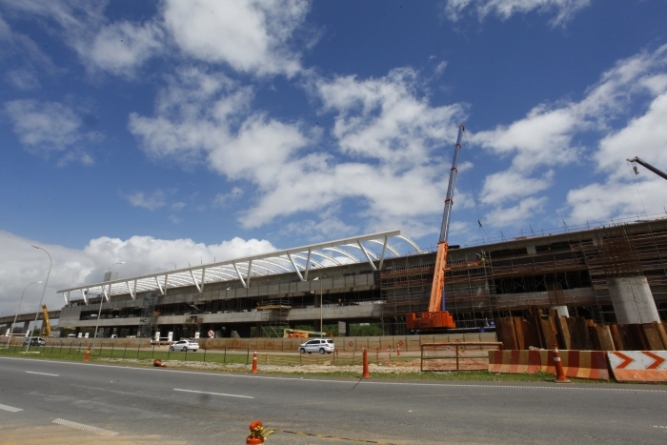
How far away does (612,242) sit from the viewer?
37406mm

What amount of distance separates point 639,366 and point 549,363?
2.47 metres

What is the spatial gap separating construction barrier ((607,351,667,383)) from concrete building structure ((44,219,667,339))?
18691 millimetres

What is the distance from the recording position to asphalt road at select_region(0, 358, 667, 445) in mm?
5754

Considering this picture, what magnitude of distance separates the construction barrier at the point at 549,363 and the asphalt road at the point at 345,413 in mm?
1588

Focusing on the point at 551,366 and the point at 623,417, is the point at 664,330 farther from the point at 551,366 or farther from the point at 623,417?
the point at 623,417

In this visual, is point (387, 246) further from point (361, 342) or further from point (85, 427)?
point (85, 427)

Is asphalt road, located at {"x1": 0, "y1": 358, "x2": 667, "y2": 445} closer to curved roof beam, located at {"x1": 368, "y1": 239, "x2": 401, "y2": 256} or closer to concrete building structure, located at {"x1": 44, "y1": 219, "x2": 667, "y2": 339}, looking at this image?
concrete building structure, located at {"x1": 44, "y1": 219, "x2": 667, "y2": 339}

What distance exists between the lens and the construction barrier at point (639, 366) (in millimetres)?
11047

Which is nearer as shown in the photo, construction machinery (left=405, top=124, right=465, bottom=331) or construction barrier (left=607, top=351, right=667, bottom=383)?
construction barrier (left=607, top=351, right=667, bottom=383)

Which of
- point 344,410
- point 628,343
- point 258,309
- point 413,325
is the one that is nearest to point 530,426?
point 344,410

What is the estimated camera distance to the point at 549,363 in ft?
42.8

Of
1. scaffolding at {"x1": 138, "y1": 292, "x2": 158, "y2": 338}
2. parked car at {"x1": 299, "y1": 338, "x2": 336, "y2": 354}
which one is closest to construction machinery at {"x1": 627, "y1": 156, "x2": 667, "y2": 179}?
parked car at {"x1": 299, "y1": 338, "x2": 336, "y2": 354}

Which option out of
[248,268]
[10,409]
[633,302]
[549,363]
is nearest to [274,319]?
[248,268]

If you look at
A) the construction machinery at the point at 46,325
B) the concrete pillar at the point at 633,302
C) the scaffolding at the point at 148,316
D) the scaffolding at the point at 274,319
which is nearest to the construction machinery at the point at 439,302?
the concrete pillar at the point at 633,302
